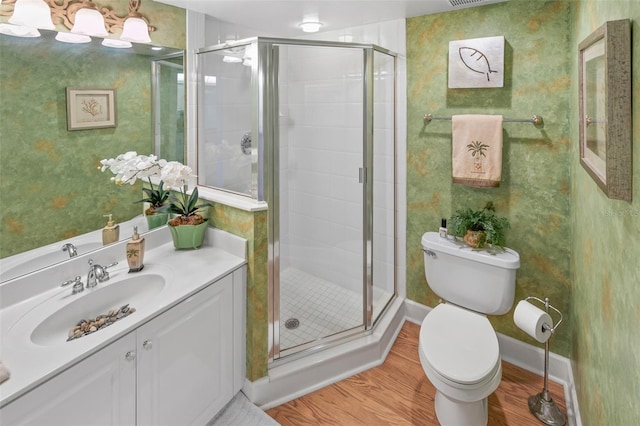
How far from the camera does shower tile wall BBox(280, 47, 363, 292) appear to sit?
2173 millimetres

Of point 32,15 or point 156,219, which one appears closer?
point 32,15

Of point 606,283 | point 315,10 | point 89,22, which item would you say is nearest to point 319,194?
point 315,10

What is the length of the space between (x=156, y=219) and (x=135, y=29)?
1.01 metres

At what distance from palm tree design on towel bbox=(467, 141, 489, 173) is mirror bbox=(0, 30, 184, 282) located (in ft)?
5.92

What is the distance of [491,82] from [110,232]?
7.30 ft

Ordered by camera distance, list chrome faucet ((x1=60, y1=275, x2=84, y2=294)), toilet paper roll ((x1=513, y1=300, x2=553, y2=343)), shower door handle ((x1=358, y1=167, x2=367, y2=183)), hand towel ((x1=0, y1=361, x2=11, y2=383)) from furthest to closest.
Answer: shower door handle ((x1=358, y1=167, x2=367, y2=183)) → toilet paper roll ((x1=513, y1=300, x2=553, y2=343)) → chrome faucet ((x1=60, y1=275, x2=84, y2=294)) → hand towel ((x1=0, y1=361, x2=11, y2=383))

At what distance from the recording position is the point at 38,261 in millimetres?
1562

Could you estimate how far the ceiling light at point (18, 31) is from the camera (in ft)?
4.62

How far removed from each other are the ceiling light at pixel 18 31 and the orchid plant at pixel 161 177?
57 centimetres

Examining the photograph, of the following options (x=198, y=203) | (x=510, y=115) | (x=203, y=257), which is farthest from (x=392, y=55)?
(x=203, y=257)

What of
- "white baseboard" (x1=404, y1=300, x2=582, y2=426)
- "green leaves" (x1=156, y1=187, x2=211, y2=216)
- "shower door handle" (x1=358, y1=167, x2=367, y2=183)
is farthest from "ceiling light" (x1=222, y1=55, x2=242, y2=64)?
"white baseboard" (x1=404, y1=300, x2=582, y2=426)

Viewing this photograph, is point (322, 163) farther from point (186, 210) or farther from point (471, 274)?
point (471, 274)

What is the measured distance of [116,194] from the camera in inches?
73.3

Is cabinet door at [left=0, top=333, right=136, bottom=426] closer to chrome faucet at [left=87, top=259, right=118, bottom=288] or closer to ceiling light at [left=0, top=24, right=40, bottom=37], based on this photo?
chrome faucet at [left=87, top=259, right=118, bottom=288]
